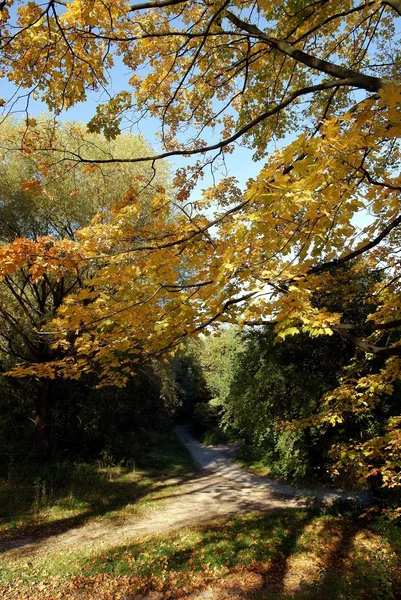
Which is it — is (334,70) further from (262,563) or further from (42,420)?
(42,420)

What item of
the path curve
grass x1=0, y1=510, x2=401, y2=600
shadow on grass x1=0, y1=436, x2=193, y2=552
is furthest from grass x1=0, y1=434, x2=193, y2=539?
grass x1=0, y1=510, x2=401, y2=600

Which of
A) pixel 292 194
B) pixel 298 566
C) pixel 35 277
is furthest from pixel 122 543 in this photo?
pixel 292 194

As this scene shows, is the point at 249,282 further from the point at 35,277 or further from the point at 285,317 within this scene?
the point at 35,277

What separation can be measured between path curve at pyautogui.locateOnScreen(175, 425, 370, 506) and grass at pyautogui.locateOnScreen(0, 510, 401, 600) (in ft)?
5.04

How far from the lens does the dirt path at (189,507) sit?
807 centimetres

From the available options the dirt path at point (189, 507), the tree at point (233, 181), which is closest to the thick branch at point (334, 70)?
the tree at point (233, 181)

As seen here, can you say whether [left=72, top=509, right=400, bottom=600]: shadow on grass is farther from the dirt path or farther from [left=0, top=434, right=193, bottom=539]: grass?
[left=0, top=434, right=193, bottom=539]: grass

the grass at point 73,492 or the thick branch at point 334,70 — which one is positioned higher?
the thick branch at point 334,70

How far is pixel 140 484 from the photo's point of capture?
13.2 meters

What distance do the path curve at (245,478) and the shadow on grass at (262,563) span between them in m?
1.43

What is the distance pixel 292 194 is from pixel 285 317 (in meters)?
0.97

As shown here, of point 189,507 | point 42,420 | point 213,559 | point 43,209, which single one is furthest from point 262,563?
point 43,209

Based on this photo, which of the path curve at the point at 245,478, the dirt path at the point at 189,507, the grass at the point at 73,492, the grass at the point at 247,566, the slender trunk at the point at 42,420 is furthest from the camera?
the slender trunk at the point at 42,420

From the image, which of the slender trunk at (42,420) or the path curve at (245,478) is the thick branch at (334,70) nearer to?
the path curve at (245,478)
